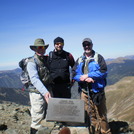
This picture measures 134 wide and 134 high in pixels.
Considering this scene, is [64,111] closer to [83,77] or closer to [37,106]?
[37,106]

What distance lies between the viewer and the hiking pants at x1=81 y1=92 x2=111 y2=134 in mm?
8781

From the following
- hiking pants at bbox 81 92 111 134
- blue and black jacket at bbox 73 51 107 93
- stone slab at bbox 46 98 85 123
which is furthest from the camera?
hiking pants at bbox 81 92 111 134

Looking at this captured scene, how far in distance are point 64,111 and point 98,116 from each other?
2249 mm

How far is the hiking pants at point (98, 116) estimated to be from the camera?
28.8ft

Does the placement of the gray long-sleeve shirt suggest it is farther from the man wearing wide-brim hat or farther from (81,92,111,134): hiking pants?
(81,92,111,134): hiking pants

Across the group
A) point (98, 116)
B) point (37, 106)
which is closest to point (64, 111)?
point (37, 106)

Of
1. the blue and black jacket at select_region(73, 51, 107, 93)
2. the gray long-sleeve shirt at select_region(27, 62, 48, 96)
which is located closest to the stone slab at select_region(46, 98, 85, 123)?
the gray long-sleeve shirt at select_region(27, 62, 48, 96)

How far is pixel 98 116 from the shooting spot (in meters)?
8.88

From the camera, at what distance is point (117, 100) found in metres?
164

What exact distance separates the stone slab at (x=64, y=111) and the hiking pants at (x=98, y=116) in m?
1.50

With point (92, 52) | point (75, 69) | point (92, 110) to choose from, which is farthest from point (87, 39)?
point (92, 110)

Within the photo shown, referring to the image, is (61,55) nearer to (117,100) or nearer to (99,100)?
(99,100)

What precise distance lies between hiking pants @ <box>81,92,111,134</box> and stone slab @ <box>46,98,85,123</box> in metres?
1.50

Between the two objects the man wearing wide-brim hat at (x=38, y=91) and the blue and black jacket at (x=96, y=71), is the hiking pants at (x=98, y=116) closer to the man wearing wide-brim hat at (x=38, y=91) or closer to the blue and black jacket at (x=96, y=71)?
the blue and black jacket at (x=96, y=71)
